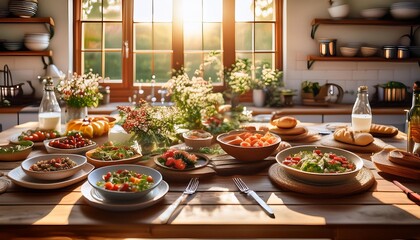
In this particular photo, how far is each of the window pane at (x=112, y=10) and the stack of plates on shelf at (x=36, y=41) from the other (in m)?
0.66

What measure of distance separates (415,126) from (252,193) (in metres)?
0.83

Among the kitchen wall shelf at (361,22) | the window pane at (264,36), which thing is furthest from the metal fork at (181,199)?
the window pane at (264,36)

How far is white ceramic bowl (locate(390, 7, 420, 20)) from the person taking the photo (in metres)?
4.28

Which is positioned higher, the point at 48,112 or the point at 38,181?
the point at 48,112

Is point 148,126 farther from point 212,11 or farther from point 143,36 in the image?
point 212,11

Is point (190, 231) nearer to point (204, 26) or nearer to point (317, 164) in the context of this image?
point (317, 164)

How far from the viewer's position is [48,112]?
2412mm

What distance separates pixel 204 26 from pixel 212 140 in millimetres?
2567

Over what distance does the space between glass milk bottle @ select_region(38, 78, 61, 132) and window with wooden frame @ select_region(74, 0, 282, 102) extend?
2.15 m

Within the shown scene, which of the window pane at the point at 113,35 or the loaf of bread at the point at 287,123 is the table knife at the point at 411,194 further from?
the window pane at the point at 113,35

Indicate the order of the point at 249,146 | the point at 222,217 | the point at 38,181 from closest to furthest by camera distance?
the point at 222,217, the point at 38,181, the point at 249,146

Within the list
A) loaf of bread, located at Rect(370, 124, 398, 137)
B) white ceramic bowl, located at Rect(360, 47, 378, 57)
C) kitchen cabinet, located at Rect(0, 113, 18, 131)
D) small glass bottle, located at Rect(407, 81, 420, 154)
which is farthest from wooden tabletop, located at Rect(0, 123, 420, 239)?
white ceramic bowl, located at Rect(360, 47, 378, 57)

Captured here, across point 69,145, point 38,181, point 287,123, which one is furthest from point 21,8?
point 38,181

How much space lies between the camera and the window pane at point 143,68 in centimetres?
460
